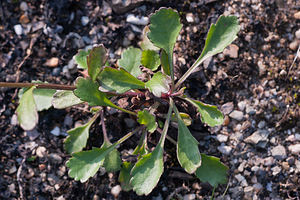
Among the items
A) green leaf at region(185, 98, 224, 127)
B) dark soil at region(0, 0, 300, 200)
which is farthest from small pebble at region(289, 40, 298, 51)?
green leaf at region(185, 98, 224, 127)

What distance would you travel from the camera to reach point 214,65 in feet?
6.61

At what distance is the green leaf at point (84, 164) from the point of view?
5.55ft

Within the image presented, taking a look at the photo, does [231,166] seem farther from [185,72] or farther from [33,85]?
[33,85]

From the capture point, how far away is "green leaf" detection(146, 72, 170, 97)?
1.55m

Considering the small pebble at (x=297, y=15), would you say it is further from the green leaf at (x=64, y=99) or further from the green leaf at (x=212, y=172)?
the green leaf at (x=64, y=99)

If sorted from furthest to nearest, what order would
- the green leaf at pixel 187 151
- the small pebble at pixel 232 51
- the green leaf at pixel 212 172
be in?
the small pebble at pixel 232 51
the green leaf at pixel 212 172
the green leaf at pixel 187 151

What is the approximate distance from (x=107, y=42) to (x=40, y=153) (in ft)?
2.65

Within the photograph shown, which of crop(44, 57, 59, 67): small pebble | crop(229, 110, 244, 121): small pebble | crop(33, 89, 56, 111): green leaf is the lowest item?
crop(229, 110, 244, 121): small pebble

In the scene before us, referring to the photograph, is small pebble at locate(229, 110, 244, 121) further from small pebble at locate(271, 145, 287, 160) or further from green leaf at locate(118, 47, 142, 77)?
green leaf at locate(118, 47, 142, 77)

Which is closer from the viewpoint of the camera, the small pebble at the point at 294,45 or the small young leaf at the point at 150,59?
the small young leaf at the point at 150,59

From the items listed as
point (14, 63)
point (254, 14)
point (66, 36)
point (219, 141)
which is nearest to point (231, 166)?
point (219, 141)

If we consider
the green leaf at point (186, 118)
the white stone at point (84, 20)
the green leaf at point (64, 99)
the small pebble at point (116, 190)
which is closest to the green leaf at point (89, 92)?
the green leaf at point (64, 99)

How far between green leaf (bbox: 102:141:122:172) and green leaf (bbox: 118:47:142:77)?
1.55ft

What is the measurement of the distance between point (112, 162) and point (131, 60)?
1.93ft
